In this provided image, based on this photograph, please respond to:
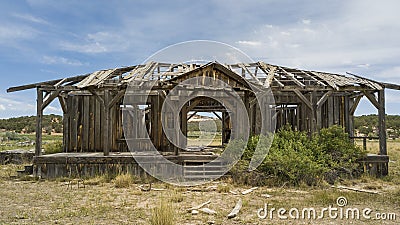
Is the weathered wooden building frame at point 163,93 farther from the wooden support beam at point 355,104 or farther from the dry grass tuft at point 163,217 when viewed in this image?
the dry grass tuft at point 163,217

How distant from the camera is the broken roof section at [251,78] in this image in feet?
41.9

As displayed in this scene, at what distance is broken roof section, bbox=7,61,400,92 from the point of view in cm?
1278

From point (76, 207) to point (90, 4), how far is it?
261 inches

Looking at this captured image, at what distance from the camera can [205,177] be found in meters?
11.7

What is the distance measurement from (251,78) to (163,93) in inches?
129

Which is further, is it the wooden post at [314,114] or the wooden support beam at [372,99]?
the wooden support beam at [372,99]

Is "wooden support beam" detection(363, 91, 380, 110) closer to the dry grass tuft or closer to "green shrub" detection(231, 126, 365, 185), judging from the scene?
"green shrub" detection(231, 126, 365, 185)

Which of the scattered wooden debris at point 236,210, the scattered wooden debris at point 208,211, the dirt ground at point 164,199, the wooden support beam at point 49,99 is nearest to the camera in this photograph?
the dirt ground at point 164,199

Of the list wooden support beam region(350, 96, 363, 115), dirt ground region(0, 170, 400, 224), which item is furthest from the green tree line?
dirt ground region(0, 170, 400, 224)

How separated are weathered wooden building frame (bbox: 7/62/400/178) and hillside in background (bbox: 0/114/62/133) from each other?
35.8 metres

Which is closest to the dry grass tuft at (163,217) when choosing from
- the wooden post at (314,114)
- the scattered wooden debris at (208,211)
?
the scattered wooden debris at (208,211)

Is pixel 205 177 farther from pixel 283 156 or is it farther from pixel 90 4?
pixel 90 4

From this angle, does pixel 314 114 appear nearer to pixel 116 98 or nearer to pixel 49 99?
pixel 116 98

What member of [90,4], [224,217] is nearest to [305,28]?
[90,4]
